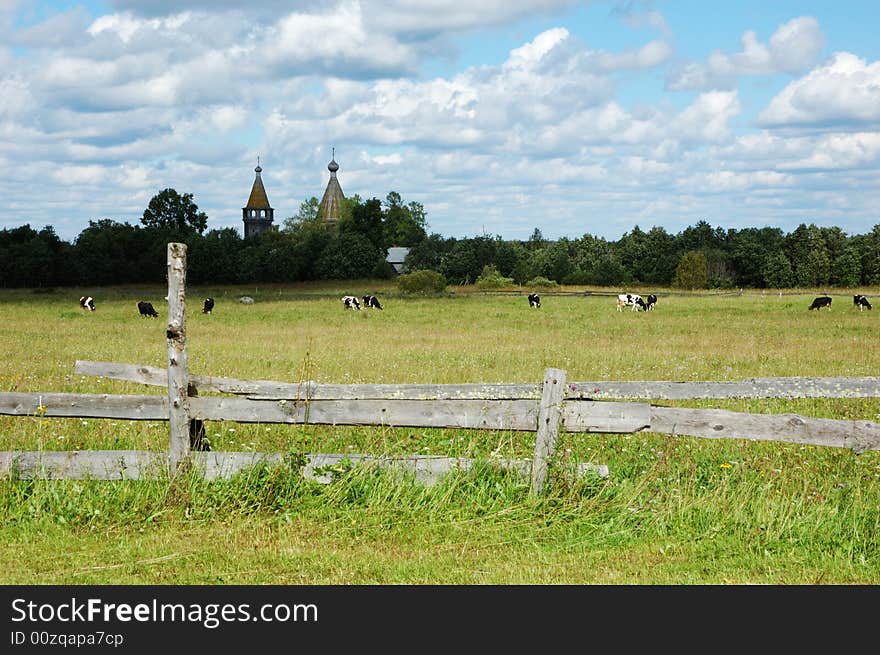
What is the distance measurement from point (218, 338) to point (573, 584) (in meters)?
28.8

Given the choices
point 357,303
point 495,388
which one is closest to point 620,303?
point 357,303

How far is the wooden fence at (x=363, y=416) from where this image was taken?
895cm

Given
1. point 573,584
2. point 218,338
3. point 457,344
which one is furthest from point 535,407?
point 218,338

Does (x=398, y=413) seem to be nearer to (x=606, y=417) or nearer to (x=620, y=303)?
(x=606, y=417)

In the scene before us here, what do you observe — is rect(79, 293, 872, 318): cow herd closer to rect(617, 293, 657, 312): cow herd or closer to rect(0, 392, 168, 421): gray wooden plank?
rect(617, 293, 657, 312): cow herd

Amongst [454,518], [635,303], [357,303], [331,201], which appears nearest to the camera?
[454,518]

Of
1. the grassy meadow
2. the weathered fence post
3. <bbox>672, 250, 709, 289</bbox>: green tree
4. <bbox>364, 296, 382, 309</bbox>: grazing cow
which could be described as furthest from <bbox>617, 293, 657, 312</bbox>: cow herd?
<bbox>672, 250, 709, 289</bbox>: green tree

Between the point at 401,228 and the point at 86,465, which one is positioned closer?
the point at 86,465

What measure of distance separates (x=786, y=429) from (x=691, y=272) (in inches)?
4758

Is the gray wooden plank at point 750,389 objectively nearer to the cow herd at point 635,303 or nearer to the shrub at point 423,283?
the cow herd at point 635,303

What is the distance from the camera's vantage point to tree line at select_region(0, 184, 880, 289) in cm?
9756

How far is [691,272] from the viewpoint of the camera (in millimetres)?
125188

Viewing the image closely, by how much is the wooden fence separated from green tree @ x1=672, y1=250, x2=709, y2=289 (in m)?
118

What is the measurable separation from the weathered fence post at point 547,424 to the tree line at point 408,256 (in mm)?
92616
